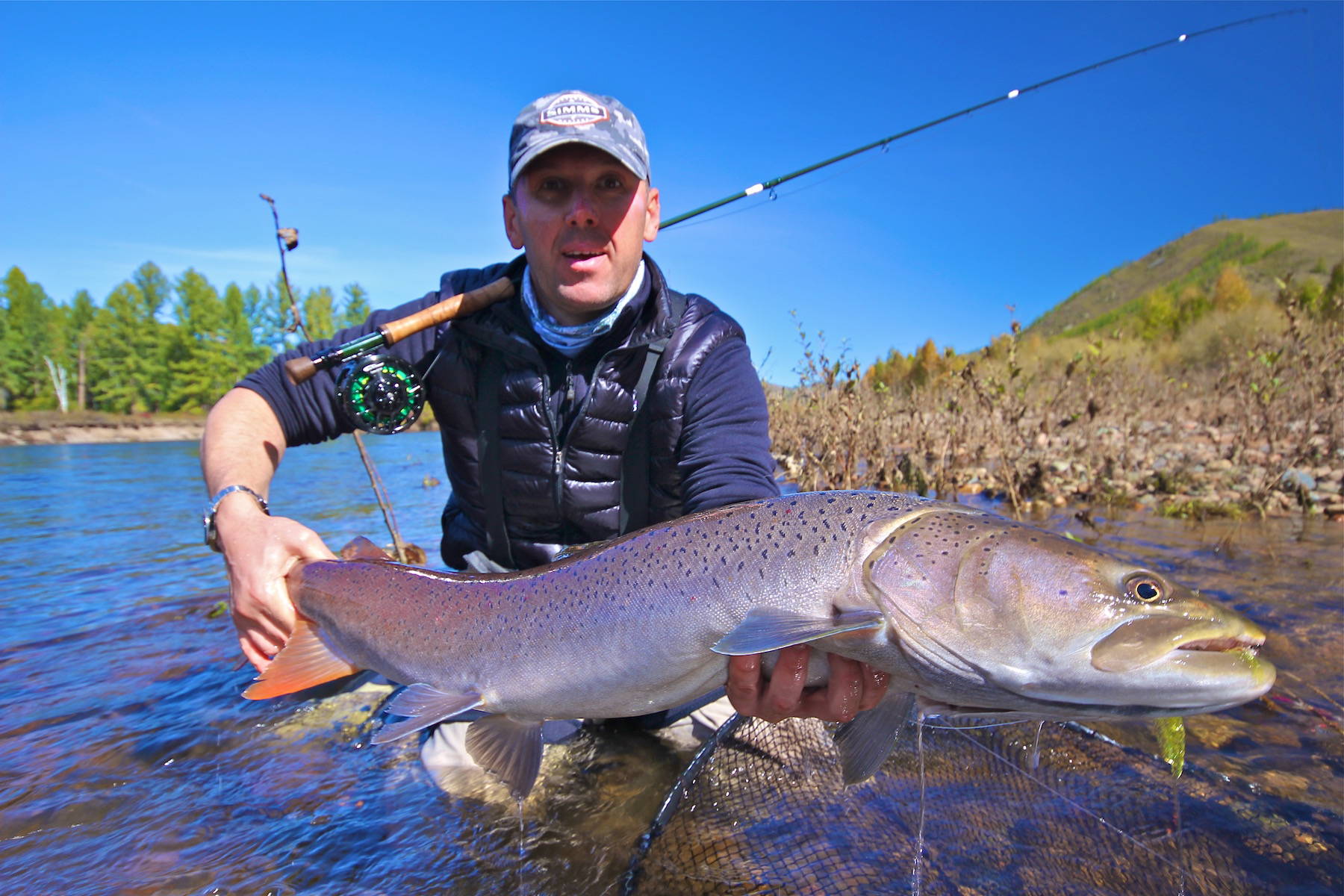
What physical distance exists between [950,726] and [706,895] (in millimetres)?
1357

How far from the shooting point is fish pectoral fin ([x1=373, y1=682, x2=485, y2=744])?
215 centimetres

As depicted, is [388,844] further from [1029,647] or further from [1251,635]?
[1251,635]

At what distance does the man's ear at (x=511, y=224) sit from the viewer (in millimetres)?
3346

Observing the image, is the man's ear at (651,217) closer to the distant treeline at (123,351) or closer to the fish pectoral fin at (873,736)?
the fish pectoral fin at (873,736)

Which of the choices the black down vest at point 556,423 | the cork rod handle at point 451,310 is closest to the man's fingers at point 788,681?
the black down vest at point 556,423

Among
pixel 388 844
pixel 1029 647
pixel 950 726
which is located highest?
pixel 1029 647

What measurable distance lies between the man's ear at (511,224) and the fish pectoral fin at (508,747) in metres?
2.14

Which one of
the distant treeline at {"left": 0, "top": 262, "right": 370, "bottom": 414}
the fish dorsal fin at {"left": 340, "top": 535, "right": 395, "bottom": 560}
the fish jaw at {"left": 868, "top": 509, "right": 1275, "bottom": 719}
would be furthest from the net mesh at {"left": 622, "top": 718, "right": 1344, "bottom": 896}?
the distant treeline at {"left": 0, "top": 262, "right": 370, "bottom": 414}

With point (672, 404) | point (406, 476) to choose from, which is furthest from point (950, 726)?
point (406, 476)

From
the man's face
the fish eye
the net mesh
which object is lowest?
the net mesh

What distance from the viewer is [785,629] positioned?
1.75 metres

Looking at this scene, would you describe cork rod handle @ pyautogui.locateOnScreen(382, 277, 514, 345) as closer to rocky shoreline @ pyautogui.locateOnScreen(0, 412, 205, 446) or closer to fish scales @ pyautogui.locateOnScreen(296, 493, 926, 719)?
fish scales @ pyautogui.locateOnScreen(296, 493, 926, 719)

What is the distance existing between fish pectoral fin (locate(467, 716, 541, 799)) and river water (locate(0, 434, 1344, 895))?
0.55 metres

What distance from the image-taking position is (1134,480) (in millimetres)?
9281
